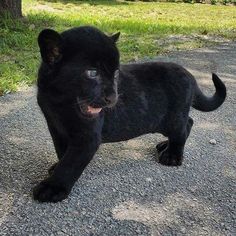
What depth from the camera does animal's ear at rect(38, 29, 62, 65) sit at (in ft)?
10.6

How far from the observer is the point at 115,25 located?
10477 mm

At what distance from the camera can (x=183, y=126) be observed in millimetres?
4336

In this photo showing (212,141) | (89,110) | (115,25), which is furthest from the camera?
(115,25)

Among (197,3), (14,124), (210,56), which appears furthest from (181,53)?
(197,3)

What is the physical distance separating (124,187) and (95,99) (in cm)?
94

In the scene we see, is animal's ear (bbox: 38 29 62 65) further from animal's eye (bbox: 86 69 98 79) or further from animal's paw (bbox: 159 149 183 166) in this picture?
animal's paw (bbox: 159 149 183 166)

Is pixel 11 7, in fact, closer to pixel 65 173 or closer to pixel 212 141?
pixel 212 141

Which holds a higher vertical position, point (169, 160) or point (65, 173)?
point (65, 173)

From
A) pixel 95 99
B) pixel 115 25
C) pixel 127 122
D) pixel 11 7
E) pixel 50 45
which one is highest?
pixel 50 45

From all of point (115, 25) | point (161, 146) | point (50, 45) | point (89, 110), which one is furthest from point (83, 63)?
point (115, 25)

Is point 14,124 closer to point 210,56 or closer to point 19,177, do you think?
point 19,177

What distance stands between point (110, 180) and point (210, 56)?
5.08 m

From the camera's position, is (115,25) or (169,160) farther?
(115,25)

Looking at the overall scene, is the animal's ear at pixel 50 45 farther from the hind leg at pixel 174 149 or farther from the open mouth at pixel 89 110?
the hind leg at pixel 174 149
